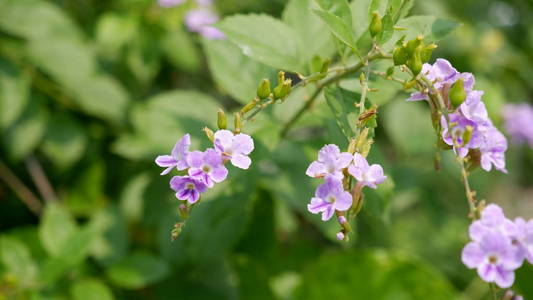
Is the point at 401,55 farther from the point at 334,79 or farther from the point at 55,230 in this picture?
the point at 55,230

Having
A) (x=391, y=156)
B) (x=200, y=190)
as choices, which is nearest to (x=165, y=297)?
(x=200, y=190)

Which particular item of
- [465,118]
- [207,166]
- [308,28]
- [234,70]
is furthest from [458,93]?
[234,70]

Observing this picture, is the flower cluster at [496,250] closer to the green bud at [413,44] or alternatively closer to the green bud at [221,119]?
the green bud at [413,44]

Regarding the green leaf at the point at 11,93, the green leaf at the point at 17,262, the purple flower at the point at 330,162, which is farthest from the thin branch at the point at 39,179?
the purple flower at the point at 330,162

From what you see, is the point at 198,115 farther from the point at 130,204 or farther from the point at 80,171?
the point at 80,171

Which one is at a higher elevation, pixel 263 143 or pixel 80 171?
pixel 263 143

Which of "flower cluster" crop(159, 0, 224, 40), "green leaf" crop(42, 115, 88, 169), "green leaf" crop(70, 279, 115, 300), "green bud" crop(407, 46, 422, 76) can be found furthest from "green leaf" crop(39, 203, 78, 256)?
"green bud" crop(407, 46, 422, 76)
